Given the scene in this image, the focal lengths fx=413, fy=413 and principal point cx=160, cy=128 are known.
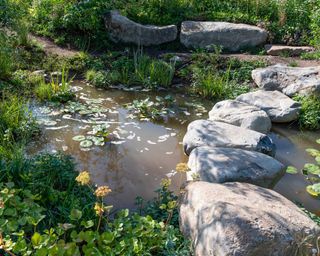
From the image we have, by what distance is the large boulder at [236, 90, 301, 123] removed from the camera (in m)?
7.12

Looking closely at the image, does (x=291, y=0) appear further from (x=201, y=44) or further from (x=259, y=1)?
(x=201, y=44)

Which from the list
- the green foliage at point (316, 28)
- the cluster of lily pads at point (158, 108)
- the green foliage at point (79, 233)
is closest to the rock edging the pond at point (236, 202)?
the green foliage at point (79, 233)

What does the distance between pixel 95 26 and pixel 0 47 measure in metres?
2.92

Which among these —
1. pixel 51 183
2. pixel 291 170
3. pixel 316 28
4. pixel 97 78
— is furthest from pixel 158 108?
pixel 316 28

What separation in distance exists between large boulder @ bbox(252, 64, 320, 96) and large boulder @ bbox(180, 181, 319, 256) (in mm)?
4045

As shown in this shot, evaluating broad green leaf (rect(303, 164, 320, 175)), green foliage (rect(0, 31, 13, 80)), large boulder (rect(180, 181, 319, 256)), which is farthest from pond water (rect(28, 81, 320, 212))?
large boulder (rect(180, 181, 319, 256))

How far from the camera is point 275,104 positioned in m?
7.30

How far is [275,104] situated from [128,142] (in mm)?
2796

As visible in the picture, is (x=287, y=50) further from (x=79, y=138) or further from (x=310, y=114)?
(x=79, y=138)

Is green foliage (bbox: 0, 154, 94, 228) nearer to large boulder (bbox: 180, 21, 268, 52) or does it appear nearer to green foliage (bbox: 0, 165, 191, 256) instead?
green foliage (bbox: 0, 165, 191, 256)

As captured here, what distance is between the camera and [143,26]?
9664 mm

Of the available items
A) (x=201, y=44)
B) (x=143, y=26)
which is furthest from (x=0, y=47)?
(x=201, y=44)

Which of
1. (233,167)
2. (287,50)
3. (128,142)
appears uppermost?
(287,50)

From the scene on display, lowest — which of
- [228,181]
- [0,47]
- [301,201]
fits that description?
[301,201]
